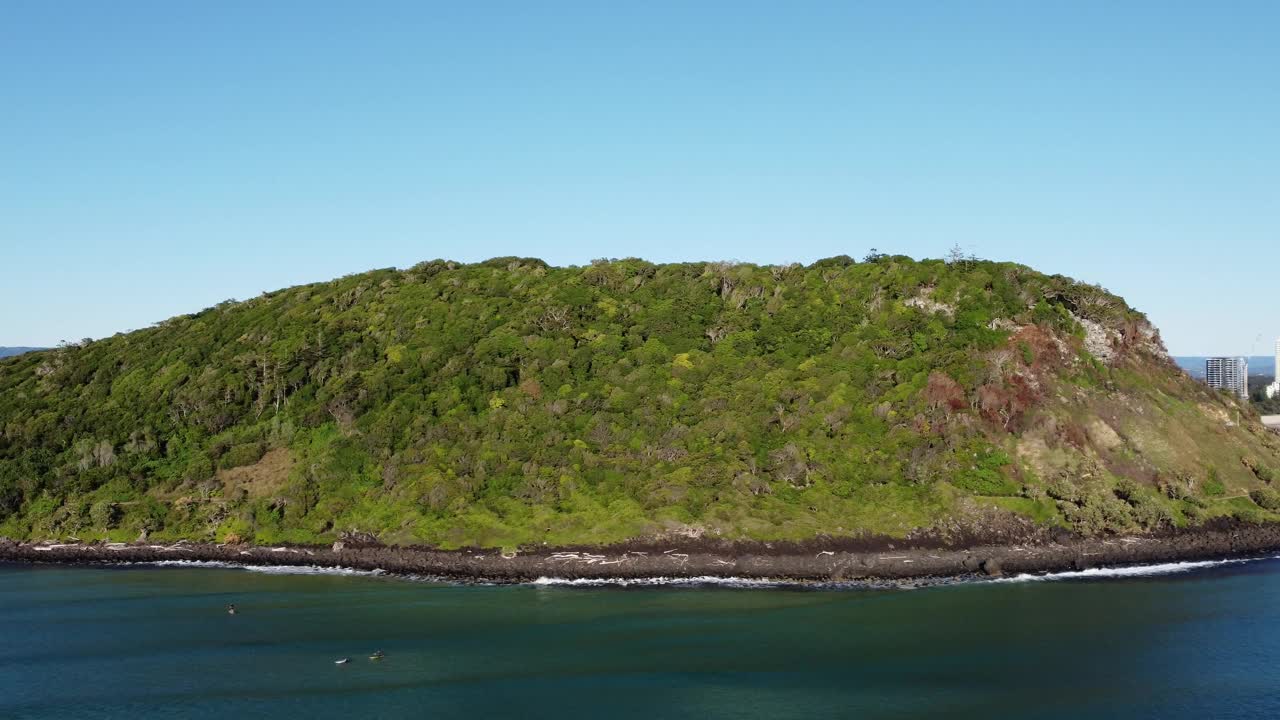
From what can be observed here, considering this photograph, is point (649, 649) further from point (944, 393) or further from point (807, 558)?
point (944, 393)

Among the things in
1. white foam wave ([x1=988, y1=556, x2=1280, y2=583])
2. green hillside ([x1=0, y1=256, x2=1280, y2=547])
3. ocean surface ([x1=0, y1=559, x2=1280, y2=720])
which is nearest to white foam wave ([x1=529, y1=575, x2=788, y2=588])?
ocean surface ([x1=0, y1=559, x2=1280, y2=720])

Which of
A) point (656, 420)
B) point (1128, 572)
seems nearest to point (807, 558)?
point (656, 420)

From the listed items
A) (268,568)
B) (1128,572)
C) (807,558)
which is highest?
(807,558)

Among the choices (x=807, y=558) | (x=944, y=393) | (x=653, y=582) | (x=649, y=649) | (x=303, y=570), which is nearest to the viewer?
(x=649, y=649)

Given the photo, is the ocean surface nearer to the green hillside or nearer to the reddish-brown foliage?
the green hillside

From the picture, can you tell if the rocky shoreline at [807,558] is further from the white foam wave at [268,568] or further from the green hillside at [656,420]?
the green hillside at [656,420]

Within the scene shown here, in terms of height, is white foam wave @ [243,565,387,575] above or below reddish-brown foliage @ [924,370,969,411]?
below
